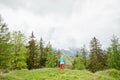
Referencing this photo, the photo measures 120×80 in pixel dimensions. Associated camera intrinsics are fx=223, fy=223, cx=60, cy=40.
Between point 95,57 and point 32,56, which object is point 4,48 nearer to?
point 32,56

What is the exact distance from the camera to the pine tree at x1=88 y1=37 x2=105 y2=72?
7038cm

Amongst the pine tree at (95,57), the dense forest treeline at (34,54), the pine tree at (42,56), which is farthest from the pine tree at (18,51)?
the pine tree at (95,57)

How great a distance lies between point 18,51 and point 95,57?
2528cm

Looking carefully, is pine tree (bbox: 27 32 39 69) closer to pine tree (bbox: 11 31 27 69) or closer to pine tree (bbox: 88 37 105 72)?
pine tree (bbox: 11 31 27 69)

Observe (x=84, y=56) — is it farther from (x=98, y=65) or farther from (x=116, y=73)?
(x=116, y=73)

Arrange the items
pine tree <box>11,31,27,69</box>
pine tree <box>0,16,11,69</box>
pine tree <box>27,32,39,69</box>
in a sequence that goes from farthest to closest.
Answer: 1. pine tree <box>27,32,39,69</box>
2. pine tree <box>11,31,27,69</box>
3. pine tree <box>0,16,11,69</box>

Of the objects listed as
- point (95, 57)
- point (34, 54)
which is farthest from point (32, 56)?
point (95, 57)

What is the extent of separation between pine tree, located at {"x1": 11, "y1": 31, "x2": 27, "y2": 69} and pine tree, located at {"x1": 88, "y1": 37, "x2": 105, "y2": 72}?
23.1 m

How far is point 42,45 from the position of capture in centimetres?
7731

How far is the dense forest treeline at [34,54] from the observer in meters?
48.8

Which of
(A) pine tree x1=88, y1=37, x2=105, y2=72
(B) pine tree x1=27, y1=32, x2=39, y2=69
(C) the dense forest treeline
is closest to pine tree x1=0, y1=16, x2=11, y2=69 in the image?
(C) the dense forest treeline

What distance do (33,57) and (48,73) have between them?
39.1 metres

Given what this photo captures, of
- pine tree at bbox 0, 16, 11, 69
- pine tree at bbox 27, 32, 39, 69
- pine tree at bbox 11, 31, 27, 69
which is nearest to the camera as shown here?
pine tree at bbox 0, 16, 11, 69

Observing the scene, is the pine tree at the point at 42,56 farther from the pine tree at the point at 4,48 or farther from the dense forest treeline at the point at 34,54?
the pine tree at the point at 4,48
